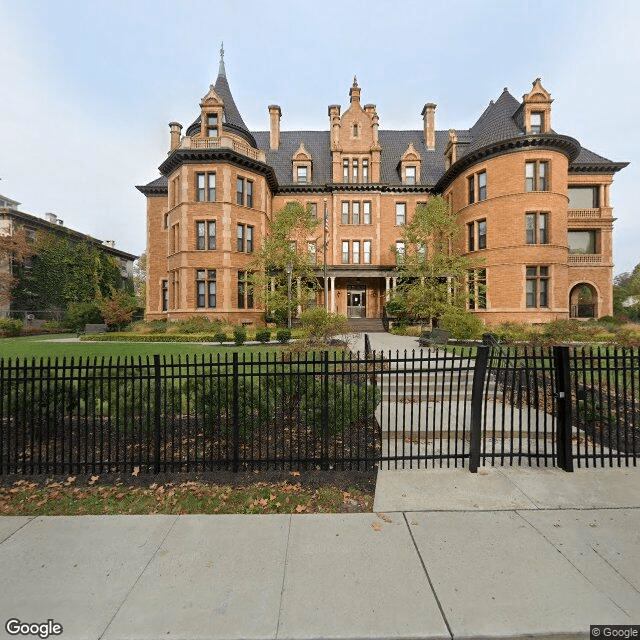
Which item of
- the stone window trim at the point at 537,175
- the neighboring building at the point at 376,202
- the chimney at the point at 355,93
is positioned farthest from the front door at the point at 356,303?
the chimney at the point at 355,93

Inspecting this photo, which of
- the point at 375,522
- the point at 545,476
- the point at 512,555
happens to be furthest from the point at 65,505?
the point at 545,476

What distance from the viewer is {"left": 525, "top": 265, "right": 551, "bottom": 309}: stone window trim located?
20.8 metres

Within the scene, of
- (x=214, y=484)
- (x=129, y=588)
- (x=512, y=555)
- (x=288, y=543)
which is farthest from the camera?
(x=214, y=484)

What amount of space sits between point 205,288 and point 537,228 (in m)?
23.2

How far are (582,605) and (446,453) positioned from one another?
101 inches

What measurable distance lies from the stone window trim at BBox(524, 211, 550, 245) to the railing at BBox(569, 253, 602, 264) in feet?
22.9

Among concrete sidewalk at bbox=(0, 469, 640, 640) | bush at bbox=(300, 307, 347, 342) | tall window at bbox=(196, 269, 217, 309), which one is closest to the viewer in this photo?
concrete sidewalk at bbox=(0, 469, 640, 640)

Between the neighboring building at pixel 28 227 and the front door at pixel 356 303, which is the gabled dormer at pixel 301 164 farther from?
the neighboring building at pixel 28 227

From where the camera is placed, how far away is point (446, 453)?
5102 millimetres

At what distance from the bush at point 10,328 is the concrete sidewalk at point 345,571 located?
28.3 meters

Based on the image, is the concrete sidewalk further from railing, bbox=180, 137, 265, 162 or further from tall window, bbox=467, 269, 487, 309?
railing, bbox=180, 137, 265, 162

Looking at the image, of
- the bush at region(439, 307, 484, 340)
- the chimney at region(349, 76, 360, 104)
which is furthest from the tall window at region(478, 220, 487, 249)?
the chimney at region(349, 76, 360, 104)

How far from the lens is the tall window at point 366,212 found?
28062 millimetres

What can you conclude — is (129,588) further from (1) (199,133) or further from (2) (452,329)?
(1) (199,133)
